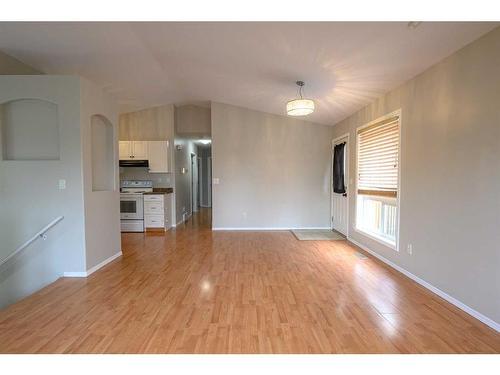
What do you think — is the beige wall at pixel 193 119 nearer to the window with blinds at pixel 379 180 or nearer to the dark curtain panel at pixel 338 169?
the dark curtain panel at pixel 338 169

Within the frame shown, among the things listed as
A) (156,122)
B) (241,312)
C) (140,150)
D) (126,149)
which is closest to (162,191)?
(140,150)

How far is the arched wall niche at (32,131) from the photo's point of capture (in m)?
3.22

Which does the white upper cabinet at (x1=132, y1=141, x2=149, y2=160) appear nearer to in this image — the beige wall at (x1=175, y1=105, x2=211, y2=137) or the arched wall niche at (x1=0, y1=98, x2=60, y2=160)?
the beige wall at (x1=175, y1=105, x2=211, y2=137)

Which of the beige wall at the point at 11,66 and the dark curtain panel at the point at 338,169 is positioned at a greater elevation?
the beige wall at the point at 11,66

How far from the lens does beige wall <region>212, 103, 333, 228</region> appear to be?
5.89 meters

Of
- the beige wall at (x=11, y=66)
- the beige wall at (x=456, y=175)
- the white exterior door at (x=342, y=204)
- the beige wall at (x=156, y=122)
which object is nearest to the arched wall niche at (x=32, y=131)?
the beige wall at (x=11, y=66)

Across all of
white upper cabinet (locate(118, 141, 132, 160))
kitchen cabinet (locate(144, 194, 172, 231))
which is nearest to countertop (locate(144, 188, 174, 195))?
kitchen cabinet (locate(144, 194, 172, 231))

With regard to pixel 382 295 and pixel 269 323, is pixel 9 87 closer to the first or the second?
pixel 269 323

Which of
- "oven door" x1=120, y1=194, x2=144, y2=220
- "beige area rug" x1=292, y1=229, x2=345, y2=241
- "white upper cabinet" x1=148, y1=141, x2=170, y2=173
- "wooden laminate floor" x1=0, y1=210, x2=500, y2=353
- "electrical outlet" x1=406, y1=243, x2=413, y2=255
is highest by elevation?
"white upper cabinet" x1=148, y1=141, x2=170, y2=173

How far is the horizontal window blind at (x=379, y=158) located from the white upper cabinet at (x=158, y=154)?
163 inches

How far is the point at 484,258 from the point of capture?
2.11 meters

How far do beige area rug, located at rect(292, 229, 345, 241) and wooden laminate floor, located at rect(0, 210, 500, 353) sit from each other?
1.35 metres
